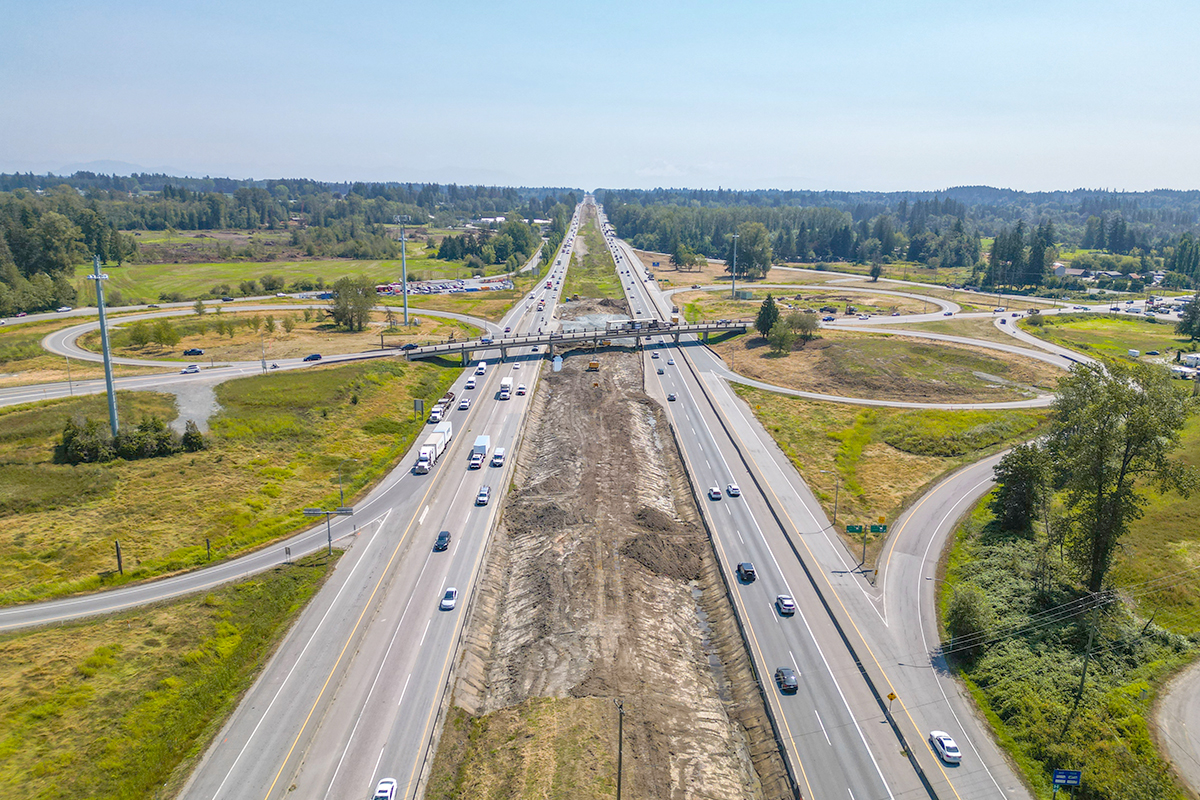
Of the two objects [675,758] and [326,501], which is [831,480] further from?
[326,501]

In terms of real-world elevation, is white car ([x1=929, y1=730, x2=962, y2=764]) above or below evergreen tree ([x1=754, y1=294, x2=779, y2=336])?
below

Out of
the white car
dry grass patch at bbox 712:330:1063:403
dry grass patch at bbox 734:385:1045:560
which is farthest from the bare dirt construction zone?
dry grass patch at bbox 712:330:1063:403

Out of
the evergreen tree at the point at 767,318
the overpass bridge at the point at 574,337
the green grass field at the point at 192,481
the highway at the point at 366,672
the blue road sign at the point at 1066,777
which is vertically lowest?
the highway at the point at 366,672

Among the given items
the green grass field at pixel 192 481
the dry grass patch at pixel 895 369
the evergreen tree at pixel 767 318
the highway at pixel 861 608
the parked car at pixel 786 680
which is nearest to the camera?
the highway at pixel 861 608

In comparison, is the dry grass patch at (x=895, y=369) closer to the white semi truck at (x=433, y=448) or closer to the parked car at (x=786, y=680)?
the white semi truck at (x=433, y=448)

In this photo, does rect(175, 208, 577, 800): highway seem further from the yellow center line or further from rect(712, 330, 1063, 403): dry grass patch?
rect(712, 330, 1063, 403): dry grass patch

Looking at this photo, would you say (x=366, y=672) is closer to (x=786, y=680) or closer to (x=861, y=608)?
(x=786, y=680)

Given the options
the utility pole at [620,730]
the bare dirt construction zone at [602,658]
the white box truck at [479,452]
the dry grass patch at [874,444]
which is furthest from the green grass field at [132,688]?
the dry grass patch at [874,444]
